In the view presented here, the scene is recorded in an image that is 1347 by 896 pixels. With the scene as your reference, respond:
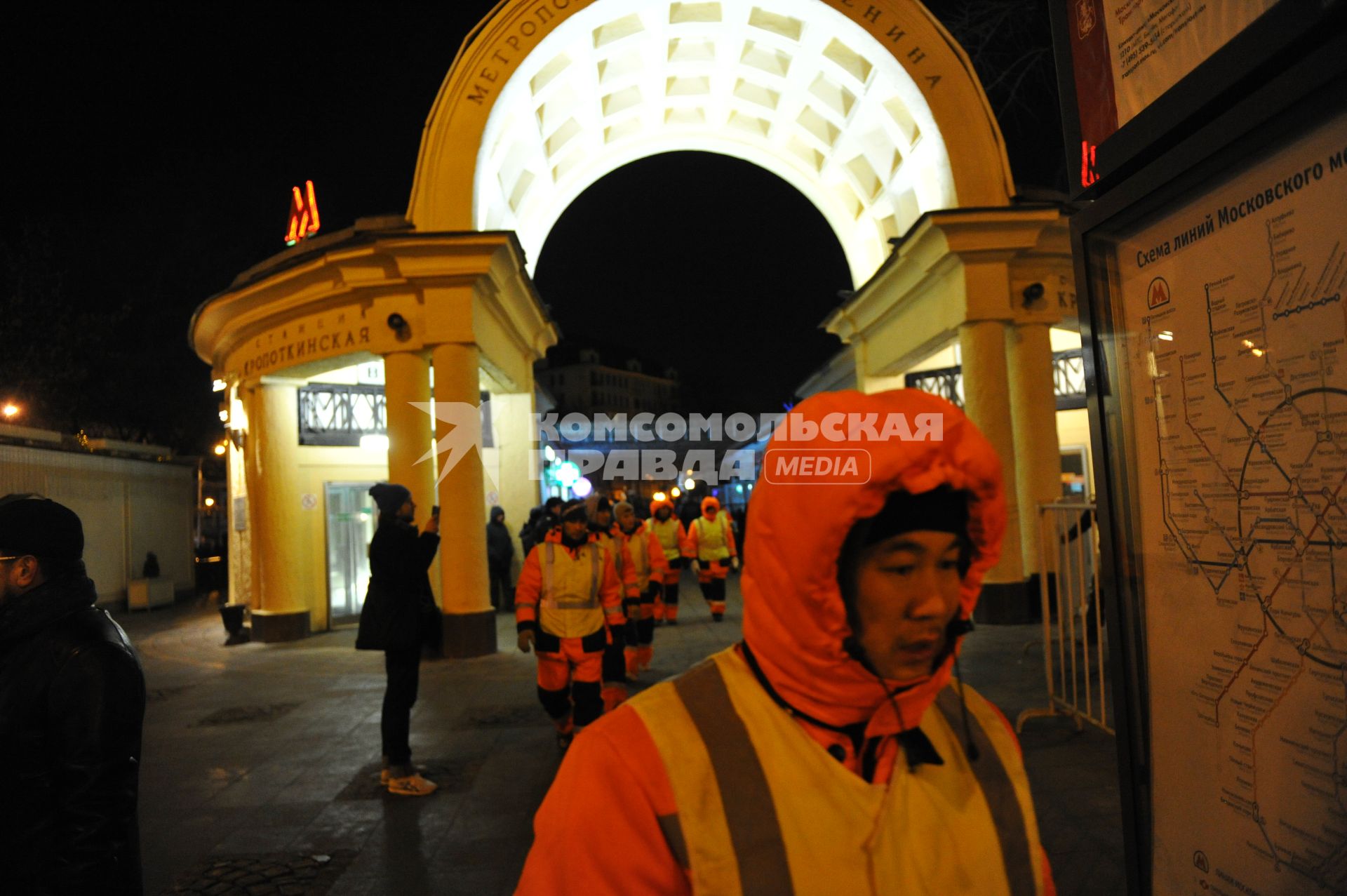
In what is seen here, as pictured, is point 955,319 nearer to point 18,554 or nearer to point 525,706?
point 525,706

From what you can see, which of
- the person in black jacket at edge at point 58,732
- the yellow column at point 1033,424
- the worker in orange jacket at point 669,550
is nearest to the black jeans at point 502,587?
the worker in orange jacket at point 669,550

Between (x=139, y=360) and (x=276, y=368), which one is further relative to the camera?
(x=139, y=360)

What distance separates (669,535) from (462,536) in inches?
156

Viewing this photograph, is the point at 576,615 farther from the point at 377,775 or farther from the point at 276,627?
the point at 276,627

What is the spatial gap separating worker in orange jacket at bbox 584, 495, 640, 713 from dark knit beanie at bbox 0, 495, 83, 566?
4512 mm

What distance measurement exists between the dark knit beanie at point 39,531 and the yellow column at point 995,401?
10.9m

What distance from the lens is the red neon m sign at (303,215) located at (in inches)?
590

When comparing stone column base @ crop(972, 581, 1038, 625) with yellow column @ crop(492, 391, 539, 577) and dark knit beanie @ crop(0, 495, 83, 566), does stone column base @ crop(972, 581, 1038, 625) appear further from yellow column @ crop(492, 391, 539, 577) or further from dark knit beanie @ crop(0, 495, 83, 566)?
dark knit beanie @ crop(0, 495, 83, 566)

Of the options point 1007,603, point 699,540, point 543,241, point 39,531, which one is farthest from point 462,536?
point 39,531

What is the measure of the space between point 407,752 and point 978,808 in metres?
5.36

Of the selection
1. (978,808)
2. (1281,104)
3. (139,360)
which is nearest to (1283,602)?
(978,808)

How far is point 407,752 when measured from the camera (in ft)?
20.1

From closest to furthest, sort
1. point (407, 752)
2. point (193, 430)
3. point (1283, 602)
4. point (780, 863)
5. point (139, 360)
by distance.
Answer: point (780, 863)
point (1283, 602)
point (407, 752)
point (139, 360)
point (193, 430)

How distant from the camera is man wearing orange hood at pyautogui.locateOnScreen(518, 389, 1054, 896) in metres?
1.43
